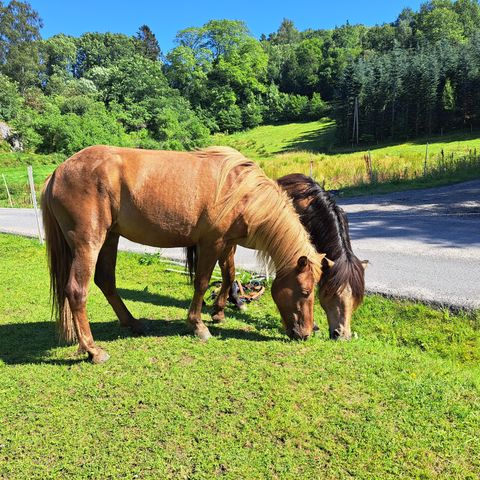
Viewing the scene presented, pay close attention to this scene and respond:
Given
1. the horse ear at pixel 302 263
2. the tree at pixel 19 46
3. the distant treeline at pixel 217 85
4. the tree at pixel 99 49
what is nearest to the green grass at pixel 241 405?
the horse ear at pixel 302 263

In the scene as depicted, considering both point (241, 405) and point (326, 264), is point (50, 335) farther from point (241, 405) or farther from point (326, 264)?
point (326, 264)

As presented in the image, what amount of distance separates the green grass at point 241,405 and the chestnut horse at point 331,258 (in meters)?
0.35

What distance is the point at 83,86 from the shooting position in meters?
59.6

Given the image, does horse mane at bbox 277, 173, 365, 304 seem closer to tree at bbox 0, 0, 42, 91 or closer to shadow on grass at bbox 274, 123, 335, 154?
shadow on grass at bbox 274, 123, 335, 154

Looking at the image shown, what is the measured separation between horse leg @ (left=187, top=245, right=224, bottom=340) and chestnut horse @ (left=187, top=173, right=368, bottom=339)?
374mm

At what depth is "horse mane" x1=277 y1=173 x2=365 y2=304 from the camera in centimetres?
414

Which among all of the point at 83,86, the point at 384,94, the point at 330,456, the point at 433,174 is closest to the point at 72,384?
the point at 330,456

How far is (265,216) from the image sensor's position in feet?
13.0

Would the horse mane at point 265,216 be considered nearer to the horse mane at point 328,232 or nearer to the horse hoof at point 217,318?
the horse mane at point 328,232

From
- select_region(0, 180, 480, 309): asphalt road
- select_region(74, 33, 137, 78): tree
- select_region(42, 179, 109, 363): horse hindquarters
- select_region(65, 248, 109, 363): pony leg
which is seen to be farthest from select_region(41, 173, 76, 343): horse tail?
select_region(74, 33, 137, 78): tree

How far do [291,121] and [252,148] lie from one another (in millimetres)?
28890

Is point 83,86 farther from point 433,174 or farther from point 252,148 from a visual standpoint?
point 433,174

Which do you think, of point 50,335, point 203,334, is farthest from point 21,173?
point 203,334

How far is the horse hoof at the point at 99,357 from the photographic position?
3.71 metres
